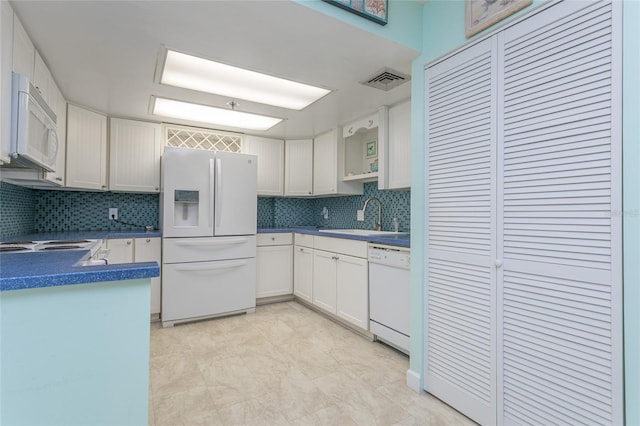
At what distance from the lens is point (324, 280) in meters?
3.32

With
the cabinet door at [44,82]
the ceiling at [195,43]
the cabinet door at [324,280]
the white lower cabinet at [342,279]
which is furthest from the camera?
the cabinet door at [324,280]

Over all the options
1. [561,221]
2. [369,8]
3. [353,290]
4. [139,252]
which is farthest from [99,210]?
[561,221]

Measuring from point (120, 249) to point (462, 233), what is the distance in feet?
9.49

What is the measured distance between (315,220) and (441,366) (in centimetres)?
305

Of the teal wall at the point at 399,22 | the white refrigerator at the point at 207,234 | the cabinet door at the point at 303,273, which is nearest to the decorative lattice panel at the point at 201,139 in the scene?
the white refrigerator at the point at 207,234

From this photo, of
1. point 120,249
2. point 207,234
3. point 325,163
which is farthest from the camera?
point 325,163

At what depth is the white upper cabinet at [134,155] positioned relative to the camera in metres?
3.29

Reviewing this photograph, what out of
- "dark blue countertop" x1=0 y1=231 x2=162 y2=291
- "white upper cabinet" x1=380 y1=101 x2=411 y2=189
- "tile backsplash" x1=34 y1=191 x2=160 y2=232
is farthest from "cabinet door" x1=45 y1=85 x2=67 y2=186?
"white upper cabinet" x1=380 y1=101 x2=411 y2=189

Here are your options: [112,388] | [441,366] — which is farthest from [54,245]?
[441,366]

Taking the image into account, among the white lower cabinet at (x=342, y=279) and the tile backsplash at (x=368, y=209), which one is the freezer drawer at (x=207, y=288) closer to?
the white lower cabinet at (x=342, y=279)

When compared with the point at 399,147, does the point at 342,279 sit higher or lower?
lower

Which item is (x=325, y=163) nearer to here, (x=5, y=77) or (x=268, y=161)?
(x=268, y=161)

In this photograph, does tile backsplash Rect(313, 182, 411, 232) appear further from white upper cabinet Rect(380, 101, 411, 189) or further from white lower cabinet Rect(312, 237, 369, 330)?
white lower cabinet Rect(312, 237, 369, 330)

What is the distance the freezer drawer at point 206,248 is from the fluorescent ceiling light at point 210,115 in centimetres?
123
